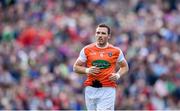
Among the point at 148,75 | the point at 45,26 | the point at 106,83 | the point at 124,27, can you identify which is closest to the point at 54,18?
the point at 45,26

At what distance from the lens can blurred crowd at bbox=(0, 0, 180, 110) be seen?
85.1ft

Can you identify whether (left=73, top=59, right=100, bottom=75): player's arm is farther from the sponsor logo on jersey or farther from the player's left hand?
the player's left hand

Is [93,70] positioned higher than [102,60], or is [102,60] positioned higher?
[102,60]

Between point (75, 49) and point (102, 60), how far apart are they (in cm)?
1115

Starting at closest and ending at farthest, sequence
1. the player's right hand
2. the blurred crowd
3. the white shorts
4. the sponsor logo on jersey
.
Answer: the player's right hand < the sponsor logo on jersey < the white shorts < the blurred crowd

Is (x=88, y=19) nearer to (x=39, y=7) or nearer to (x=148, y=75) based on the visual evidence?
(x=39, y=7)

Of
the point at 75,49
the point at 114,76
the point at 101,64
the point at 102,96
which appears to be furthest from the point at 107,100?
the point at 75,49

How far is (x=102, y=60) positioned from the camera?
17.4 meters

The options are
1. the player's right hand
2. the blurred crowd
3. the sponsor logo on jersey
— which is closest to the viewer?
the player's right hand

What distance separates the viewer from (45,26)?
99.0ft

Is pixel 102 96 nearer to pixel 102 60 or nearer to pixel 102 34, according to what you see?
pixel 102 60

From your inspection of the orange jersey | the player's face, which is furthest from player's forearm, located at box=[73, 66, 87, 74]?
the player's face

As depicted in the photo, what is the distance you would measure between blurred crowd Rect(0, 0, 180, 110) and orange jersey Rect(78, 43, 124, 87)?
7.92m

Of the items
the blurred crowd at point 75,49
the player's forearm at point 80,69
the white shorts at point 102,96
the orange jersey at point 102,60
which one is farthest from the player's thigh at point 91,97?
the blurred crowd at point 75,49
